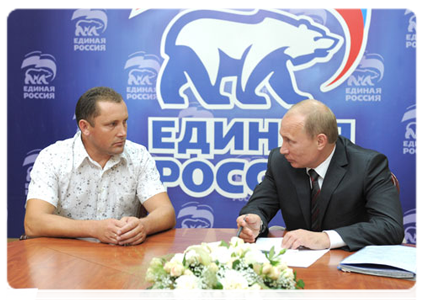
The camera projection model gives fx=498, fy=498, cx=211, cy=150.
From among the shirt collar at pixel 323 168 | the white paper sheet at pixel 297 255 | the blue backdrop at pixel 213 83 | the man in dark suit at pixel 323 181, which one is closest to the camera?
the white paper sheet at pixel 297 255

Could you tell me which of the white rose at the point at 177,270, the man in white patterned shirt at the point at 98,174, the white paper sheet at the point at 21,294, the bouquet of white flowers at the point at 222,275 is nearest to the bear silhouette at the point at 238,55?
the man in white patterned shirt at the point at 98,174

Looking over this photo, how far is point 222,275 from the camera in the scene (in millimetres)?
1390

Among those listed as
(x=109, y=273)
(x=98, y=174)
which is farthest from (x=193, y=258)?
(x=98, y=174)

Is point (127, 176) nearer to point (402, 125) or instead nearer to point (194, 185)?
point (194, 185)

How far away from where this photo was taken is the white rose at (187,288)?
1.33 m

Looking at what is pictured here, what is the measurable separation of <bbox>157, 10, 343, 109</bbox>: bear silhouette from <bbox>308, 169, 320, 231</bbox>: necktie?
1.97 m

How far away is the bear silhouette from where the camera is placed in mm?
4625

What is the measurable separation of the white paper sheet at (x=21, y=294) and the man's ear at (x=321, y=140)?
5.44 feet

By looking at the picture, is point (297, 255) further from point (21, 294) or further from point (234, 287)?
point (21, 294)

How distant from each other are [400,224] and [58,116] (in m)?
3.52

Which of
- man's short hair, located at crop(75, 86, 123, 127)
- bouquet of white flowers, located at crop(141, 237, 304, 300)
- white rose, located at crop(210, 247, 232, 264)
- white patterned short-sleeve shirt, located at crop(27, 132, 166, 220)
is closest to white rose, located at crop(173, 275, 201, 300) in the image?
bouquet of white flowers, located at crop(141, 237, 304, 300)

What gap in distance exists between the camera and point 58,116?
4906 mm

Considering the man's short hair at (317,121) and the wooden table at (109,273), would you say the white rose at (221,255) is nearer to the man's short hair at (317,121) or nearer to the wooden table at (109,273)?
the wooden table at (109,273)

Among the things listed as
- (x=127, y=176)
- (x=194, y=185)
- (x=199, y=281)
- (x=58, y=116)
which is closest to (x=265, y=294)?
(x=199, y=281)
